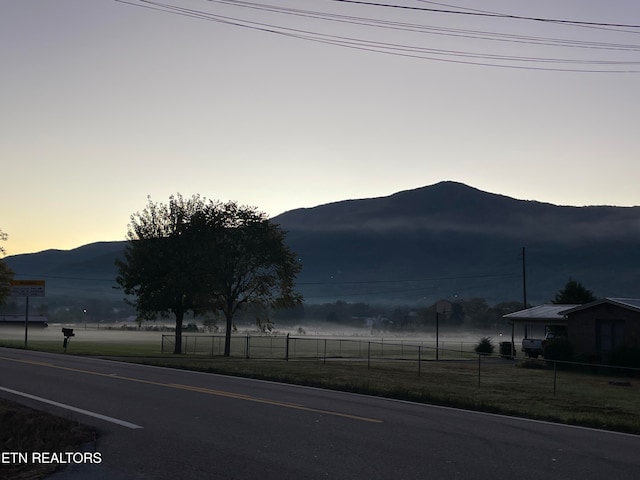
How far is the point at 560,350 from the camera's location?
141 feet

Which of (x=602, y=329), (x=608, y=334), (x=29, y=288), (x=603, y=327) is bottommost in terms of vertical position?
(x=608, y=334)

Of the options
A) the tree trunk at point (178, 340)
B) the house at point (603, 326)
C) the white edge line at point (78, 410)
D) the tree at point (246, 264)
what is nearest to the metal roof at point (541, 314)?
the house at point (603, 326)

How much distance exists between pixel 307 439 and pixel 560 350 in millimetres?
34953

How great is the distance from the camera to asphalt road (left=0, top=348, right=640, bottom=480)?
9.38 m

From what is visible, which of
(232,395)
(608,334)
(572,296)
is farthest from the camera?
(572,296)

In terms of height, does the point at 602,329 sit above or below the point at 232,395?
above

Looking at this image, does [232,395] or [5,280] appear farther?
[5,280]

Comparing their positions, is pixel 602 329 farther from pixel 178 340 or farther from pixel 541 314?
pixel 178 340

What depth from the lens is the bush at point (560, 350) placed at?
140ft

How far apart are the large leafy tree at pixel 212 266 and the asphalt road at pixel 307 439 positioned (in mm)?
33347

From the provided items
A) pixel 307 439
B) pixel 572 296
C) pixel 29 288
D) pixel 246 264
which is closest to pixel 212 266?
pixel 246 264

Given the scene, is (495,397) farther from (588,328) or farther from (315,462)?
(588,328)

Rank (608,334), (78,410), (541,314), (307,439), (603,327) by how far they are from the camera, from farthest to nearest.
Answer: (541,314)
(603,327)
(608,334)
(78,410)
(307,439)

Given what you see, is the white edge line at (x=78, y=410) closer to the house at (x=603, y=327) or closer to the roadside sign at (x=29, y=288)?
the house at (x=603, y=327)
